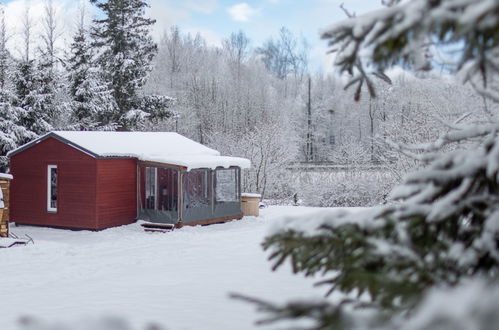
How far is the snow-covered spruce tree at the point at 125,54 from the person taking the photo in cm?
2848

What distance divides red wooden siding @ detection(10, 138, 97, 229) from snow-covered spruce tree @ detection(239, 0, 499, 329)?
46.3 ft

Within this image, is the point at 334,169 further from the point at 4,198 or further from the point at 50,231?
the point at 4,198

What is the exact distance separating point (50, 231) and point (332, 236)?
15.3 metres

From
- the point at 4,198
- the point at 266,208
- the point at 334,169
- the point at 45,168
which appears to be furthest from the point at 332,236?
the point at 334,169

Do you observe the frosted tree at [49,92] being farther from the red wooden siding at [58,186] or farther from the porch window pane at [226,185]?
the porch window pane at [226,185]

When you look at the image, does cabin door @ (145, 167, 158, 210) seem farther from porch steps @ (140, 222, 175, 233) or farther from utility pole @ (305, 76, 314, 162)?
utility pole @ (305, 76, 314, 162)

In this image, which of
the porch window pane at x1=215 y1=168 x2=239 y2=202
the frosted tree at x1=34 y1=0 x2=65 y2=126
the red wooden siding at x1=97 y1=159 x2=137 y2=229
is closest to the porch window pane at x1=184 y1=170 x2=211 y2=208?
the porch window pane at x1=215 y1=168 x2=239 y2=202

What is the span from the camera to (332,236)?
3.45 m

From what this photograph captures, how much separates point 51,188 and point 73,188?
1.23m

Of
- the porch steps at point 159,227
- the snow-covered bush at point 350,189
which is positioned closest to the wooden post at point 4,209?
the porch steps at point 159,227

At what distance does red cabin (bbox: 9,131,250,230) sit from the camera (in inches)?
666

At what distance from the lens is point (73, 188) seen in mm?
17125

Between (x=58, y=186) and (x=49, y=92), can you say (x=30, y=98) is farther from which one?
(x=58, y=186)

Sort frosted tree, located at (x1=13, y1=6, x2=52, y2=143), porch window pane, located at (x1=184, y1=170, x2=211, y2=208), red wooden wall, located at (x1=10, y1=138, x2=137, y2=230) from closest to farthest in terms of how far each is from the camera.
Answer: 1. red wooden wall, located at (x1=10, y1=138, x2=137, y2=230)
2. porch window pane, located at (x1=184, y1=170, x2=211, y2=208)
3. frosted tree, located at (x1=13, y1=6, x2=52, y2=143)
